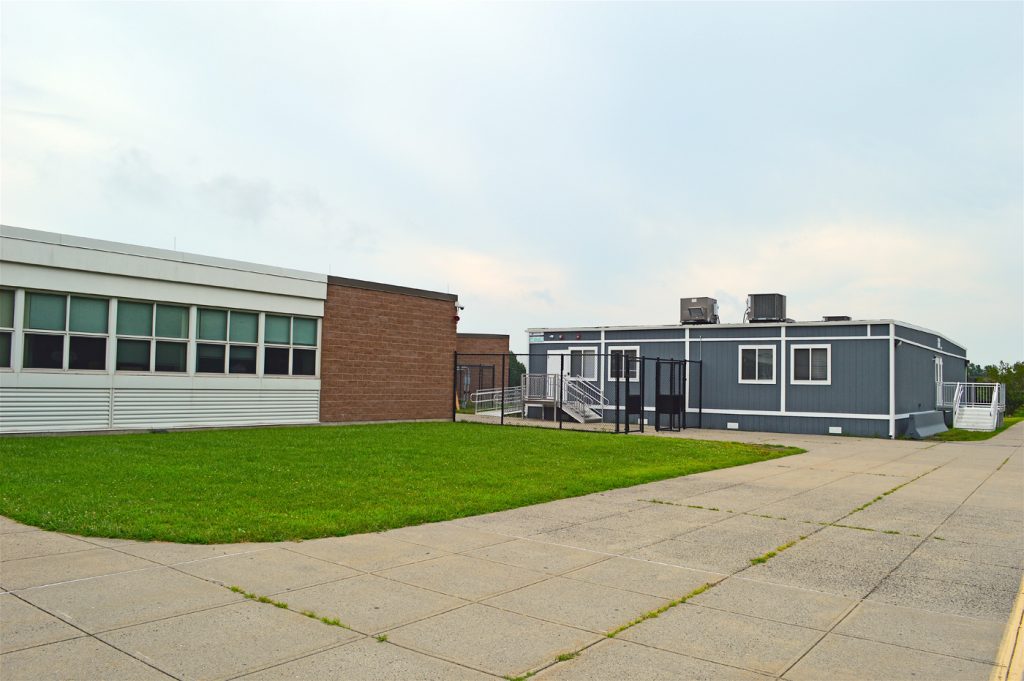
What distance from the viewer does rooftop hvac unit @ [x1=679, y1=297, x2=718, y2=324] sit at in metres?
28.6

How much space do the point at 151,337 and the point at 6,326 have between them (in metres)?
3.07

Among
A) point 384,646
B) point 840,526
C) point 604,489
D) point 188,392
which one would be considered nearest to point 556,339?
point 188,392

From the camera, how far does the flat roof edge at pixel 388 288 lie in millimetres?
22577

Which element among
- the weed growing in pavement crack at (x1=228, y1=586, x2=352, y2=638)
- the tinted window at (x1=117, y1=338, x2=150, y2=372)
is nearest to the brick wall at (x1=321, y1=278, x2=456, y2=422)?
the tinted window at (x1=117, y1=338, x2=150, y2=372)

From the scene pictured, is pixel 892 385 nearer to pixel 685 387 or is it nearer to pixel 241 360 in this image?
pixel 685 387

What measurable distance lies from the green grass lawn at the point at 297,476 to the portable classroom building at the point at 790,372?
23.2 ft

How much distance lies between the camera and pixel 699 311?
28.7m

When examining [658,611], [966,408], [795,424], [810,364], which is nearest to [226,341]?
[658,611]

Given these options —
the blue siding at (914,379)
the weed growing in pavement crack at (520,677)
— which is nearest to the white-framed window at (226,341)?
the weed growing in pavement crack at (520,677)

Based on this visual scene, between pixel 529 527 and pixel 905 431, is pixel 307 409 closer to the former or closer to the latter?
pixel 529 527

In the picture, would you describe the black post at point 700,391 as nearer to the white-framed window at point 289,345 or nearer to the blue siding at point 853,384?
the blue siding at point 853,384

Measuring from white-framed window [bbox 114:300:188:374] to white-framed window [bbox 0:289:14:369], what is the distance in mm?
2202

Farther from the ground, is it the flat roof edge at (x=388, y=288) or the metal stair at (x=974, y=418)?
the flat roof edge at (x=388, y=288)

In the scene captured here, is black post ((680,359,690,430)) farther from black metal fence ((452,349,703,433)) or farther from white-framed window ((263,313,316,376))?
white-framed window ((263,313,316,376))
